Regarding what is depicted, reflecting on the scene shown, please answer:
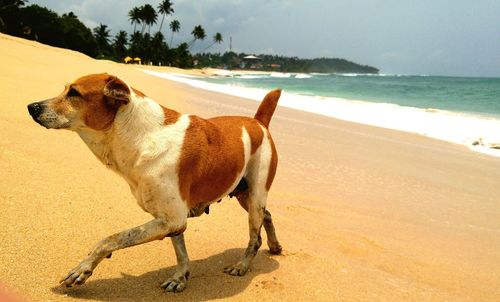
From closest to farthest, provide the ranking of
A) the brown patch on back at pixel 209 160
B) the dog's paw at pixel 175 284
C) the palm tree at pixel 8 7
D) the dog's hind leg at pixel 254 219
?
1. the brown patch on back at pixel 209 160
2. the dog's paw at pixel 175 284
3. the dog's hind leg at pixel 254 219
4. the palm tree at pixel 8 7

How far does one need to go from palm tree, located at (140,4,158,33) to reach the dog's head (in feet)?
347

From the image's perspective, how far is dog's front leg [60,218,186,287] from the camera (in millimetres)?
2746

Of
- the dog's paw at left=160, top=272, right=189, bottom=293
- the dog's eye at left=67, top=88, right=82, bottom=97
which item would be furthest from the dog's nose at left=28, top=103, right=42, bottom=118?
the dog's paw at left=160, top=272, right=189, bottom=293

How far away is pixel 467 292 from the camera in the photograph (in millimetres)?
3902

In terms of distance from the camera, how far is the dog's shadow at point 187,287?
9.55ft

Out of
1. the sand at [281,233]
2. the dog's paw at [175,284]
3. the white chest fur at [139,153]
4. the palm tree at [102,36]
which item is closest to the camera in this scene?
the white chest fur at [139,153]

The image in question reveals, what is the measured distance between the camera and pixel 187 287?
3.26m

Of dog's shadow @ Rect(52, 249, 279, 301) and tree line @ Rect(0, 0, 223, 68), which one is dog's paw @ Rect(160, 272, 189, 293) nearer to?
dog's shadow @ Rect(52, 249, 279, 301)

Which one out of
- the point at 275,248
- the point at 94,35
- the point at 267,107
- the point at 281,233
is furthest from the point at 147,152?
the point at 94,35

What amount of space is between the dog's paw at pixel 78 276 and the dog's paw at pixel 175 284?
58 cm

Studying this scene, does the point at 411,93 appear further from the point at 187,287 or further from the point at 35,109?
the point at 35,109

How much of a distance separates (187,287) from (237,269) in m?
0.52

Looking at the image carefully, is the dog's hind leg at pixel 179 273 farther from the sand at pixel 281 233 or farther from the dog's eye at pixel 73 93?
the dog's eye at pixel 73 93

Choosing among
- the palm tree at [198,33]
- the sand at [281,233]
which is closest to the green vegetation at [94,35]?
the palm tree at [198,33]
